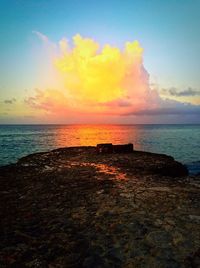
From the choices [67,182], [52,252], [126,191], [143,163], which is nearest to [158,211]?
[126,191]

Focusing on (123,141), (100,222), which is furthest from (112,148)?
(123,141)

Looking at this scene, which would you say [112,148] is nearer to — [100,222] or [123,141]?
[100,222]

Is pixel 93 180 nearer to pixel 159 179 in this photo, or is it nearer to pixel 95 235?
pixel 159 179

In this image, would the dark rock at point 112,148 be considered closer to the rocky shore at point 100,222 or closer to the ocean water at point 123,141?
the ocean water at point 123,141

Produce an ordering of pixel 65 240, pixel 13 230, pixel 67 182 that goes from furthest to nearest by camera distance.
Answer: pixel 67 182, pixel 13 230, pixel 65 240

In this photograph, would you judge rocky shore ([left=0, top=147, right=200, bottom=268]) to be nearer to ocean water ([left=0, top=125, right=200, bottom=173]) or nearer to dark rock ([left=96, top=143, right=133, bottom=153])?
dark rock ([left=96, top=143, right=133, bottom=153])

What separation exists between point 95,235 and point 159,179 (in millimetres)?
7355

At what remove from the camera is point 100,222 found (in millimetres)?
7250

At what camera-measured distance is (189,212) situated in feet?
25.9

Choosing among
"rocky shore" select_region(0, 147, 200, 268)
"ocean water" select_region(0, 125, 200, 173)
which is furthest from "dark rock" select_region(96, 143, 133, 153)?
"rocky shore" select_region(0, 147, 200, 268)

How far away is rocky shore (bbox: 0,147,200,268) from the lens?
539 centimetres

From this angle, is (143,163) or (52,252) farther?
(143,163)

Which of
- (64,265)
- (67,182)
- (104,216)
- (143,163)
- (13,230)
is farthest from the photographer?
(143,163)

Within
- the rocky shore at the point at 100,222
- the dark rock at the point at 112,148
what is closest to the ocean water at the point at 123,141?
the dark rock at the point at 112,148
